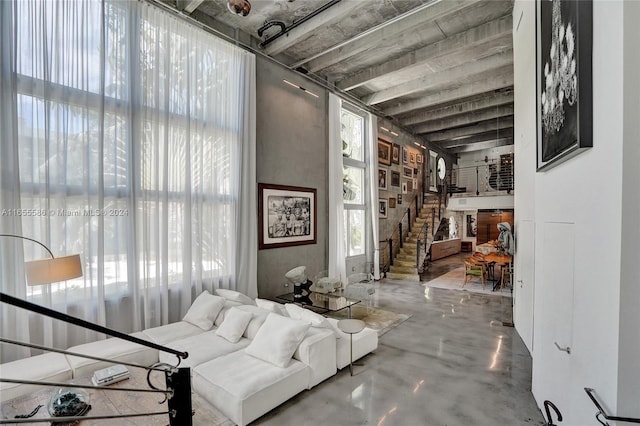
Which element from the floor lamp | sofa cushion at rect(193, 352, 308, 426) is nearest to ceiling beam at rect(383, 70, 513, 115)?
sofa cushion at rect(193, 352, 308, 426)

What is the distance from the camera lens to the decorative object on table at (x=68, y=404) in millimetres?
2223

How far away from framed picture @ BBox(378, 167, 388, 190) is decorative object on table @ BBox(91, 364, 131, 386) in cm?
827

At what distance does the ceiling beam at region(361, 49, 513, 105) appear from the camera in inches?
252

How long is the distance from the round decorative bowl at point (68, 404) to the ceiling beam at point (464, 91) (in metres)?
9.10

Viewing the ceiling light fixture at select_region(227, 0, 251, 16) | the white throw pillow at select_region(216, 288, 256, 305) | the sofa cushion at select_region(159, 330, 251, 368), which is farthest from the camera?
the white throw pillow at select_region(216, 288, 256, 305)

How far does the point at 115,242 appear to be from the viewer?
3.99 meters

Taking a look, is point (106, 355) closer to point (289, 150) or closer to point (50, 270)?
point (50, 270)

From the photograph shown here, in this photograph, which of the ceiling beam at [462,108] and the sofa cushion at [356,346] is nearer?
the sofa cushion at [356,346]

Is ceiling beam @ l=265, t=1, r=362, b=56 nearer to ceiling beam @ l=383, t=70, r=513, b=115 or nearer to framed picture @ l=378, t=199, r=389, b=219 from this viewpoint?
ceiling beam @ l=383, t=70, r=513, b=115

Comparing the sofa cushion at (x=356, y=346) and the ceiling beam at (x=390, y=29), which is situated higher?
the ceiling beam at (x=390, y=29)

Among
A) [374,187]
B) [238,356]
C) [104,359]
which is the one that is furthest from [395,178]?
[104,359]

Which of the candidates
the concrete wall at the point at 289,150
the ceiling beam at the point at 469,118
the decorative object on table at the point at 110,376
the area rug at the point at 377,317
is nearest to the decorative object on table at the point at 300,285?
the area rug at the point at 377,317

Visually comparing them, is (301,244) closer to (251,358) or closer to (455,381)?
(251,358)

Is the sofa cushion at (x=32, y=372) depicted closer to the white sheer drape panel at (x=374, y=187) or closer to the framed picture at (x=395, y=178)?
the white sheer drape panel at (x=374, y=187)
